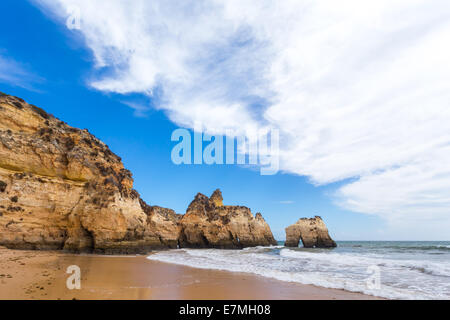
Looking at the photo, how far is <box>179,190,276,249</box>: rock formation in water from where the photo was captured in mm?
39844

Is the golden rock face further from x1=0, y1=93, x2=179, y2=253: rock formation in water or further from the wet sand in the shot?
the wet sand

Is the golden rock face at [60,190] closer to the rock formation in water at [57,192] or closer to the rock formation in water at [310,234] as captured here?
the rock formation in water at [57,192]

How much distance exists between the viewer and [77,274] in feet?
30.5

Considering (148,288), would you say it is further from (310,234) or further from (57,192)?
(310,234)

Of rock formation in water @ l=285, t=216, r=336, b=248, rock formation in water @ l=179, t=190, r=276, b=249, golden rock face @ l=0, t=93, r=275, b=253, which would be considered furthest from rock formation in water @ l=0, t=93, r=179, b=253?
rock formation in water @ l=285, t=216, r=336, b=248

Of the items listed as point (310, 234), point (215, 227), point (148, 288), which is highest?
point (148, 288)

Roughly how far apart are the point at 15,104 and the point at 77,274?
16.6 meters

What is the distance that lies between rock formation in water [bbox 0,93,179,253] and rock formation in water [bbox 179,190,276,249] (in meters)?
17.2

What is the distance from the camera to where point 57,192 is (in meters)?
18.6

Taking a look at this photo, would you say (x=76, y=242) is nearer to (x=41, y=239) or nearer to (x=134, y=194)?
(x=41, y=239)

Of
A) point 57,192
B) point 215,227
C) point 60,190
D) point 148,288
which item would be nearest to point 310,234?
point 215,227

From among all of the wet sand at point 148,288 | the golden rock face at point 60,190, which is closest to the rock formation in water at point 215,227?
the golden rock face at point 60,190

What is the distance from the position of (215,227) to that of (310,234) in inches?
747
